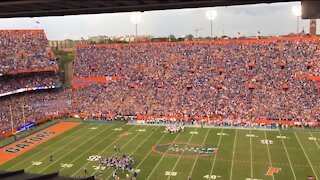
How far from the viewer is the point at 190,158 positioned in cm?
2772

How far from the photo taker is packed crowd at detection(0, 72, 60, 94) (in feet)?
143

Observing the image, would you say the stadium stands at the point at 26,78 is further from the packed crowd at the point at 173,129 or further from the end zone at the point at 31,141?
the packed crowd at the point at 173,129

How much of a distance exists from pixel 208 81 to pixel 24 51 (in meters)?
25.0

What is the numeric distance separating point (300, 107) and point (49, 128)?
89.8 feet

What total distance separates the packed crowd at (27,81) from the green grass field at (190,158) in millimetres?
11691

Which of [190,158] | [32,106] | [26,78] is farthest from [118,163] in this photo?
[26,78]

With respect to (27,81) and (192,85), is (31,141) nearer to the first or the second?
(27,81)

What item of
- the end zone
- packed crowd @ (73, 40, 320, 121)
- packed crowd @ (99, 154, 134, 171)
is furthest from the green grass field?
packed crowd @ (73, 40, 320, 121)

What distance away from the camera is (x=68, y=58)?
64438mm

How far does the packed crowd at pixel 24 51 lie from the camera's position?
45.3 metres

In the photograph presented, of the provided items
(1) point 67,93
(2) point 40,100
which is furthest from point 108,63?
(2) point 40,100

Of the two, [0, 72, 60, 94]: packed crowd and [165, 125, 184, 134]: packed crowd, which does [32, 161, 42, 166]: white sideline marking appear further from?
[0, 72, 60, 94]: packed crowd

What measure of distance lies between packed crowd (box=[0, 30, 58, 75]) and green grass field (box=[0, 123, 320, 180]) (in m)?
14.2

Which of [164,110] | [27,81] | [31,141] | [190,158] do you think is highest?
[27,81]
